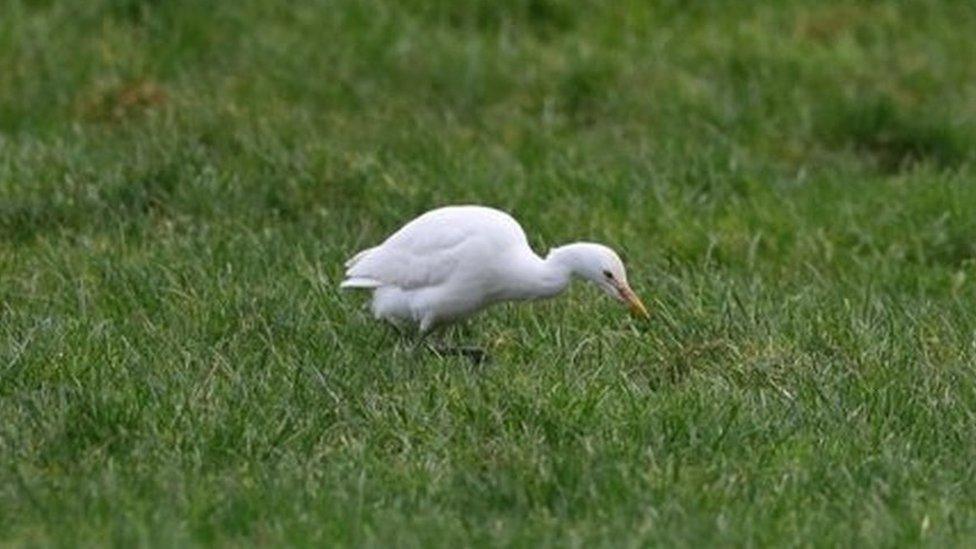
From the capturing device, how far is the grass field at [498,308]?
20.1ft

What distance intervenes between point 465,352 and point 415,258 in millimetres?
313

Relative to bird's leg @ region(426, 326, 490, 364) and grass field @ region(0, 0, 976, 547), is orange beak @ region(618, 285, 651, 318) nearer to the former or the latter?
grass field @ region(0, 0, 976, 547)

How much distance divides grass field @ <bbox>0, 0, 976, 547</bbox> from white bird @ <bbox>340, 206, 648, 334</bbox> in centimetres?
16

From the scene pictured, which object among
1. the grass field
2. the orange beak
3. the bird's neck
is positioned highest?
the bird's neck

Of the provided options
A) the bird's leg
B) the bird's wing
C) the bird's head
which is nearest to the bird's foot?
the bird's leg

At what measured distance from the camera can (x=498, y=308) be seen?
8422 millimetres

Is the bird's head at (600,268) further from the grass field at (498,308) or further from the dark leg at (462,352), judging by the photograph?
the dark leg at (462,352)

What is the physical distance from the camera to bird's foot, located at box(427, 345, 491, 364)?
7613 millimetres

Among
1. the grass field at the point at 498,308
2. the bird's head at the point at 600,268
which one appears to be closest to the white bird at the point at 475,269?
the bird's head at the point at 600,268

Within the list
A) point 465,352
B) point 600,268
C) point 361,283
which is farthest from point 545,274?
point 361,283

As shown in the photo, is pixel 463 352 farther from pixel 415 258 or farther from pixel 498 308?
pixel 498 308

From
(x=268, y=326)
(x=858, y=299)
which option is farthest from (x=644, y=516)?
(x=858, y=299)

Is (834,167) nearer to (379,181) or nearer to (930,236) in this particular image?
(930,236)

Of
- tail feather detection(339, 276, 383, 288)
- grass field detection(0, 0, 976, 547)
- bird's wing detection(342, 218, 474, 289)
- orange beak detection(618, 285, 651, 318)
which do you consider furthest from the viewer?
tail feather detection(339, 276, 383, 288)
